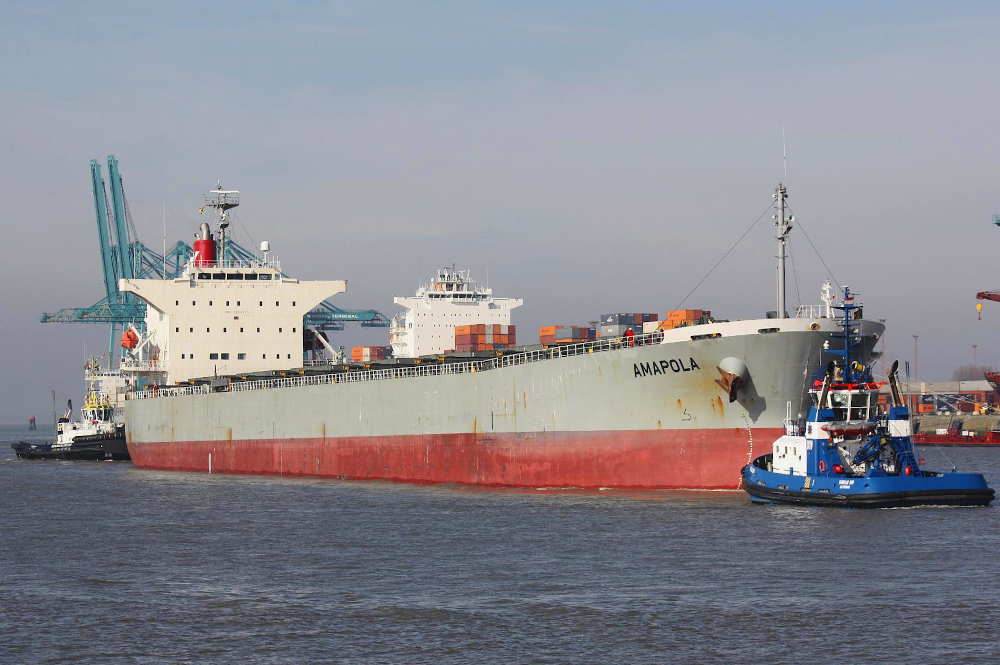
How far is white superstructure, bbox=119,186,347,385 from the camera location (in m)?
42.2

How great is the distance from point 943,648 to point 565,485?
14.8 meters

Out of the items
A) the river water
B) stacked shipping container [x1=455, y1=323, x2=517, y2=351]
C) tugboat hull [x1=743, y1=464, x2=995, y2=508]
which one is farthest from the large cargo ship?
stacked shipping container [x1=455, y1=323, x2=517, y2=351]

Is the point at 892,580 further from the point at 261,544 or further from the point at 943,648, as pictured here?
the point at 261,544

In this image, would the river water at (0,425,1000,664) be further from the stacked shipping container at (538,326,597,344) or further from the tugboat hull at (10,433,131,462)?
the tugboat hull at (10,433,131,462)

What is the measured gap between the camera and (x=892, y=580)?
653 inches

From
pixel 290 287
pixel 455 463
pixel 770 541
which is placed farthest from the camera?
pixel 290 287

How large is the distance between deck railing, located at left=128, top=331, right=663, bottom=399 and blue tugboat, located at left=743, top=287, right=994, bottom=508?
4.25 meters

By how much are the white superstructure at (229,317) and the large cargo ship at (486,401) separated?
0.05 meters

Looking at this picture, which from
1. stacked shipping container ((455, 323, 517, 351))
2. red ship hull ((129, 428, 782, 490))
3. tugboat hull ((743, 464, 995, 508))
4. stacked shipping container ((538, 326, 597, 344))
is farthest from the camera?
stacked shipping container ((455, 323, 517, 351))

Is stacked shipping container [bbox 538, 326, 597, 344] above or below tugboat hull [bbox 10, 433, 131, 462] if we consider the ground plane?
above

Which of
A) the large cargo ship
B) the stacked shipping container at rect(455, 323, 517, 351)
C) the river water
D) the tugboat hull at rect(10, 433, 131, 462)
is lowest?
the river water

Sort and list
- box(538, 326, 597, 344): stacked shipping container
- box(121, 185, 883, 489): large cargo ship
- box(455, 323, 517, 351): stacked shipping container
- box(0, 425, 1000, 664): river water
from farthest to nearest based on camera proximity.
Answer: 1. box(455, 323, 517, 351): stacked shipping container
2. box(538, 326, 597, 344): stacked shipping container
3. box(121, 185, 883, 489): large cargo ship
4. box(0, 425, 1000, 664): river water

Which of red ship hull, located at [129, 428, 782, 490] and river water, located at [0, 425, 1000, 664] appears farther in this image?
red ship hull, located at [129, 428, 782, 490]

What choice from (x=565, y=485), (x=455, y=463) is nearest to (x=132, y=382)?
(x=455, y=463)
